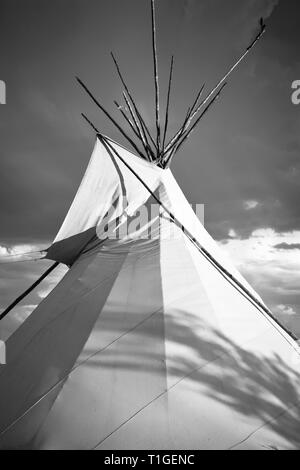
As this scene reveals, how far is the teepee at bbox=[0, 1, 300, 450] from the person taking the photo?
2.26 metres

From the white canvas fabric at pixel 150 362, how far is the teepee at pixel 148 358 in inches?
0.4

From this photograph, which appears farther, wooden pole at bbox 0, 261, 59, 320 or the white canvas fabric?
wooden pole at bbox 0, 261, 59, 320

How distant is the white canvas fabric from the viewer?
7.41 ft

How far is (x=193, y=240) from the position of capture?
4.07 m

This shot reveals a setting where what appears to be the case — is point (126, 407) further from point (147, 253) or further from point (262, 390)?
point (147, 253)

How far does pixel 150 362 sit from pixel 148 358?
1.8 inches

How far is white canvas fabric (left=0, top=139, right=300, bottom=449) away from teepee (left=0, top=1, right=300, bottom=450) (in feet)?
0.03

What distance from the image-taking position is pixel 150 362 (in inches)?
104

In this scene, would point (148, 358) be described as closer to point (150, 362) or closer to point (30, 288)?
point (150, 362)

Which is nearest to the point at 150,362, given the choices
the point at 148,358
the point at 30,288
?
the point at 148,358

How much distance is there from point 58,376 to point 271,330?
2558mm

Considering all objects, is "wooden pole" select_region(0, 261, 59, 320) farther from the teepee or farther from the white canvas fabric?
the white canvas fabric

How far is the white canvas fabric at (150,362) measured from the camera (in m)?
2.26

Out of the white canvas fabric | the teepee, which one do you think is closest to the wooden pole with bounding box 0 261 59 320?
the teepee
